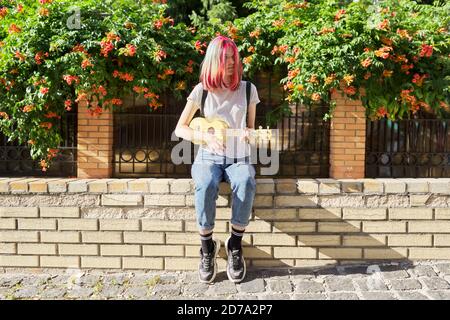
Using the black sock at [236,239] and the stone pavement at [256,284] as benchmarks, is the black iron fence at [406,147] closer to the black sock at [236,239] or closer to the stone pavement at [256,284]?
the stone pavement at [256,284]

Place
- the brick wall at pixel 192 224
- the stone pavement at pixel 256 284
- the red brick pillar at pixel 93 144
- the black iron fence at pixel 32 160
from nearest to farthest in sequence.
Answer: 1. the stone pavement at pixel 256 284
2. the brick wall at pixel 192 224
3. the red brick pillar at pixel 93 144
4. the black iron fence at pixel 32 160

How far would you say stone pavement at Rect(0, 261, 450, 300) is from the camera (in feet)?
8.53

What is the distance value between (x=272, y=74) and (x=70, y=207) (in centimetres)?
213

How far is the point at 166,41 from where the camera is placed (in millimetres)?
3357

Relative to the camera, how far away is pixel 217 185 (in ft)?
8.71

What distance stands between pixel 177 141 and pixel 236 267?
4.78 feet

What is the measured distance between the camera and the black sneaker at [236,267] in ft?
9.02

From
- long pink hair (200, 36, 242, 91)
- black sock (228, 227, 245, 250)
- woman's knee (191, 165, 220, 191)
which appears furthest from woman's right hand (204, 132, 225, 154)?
black sock (228, 227, 245, 250)

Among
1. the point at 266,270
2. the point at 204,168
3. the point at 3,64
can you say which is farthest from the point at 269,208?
the point at 3,64

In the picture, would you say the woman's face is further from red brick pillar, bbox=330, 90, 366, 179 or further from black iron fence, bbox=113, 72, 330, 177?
red brick pillar, bbox=330, 90, 366, 179

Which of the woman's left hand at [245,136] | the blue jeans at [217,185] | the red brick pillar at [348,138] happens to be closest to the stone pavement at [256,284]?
the blue jeans at [217,185]

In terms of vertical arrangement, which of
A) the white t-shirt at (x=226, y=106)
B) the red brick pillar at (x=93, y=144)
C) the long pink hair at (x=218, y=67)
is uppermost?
the long pink hair at (x=218, y=67)

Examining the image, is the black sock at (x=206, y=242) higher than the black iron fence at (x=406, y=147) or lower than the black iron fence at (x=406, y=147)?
lower

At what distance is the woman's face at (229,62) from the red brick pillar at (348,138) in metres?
1.17
